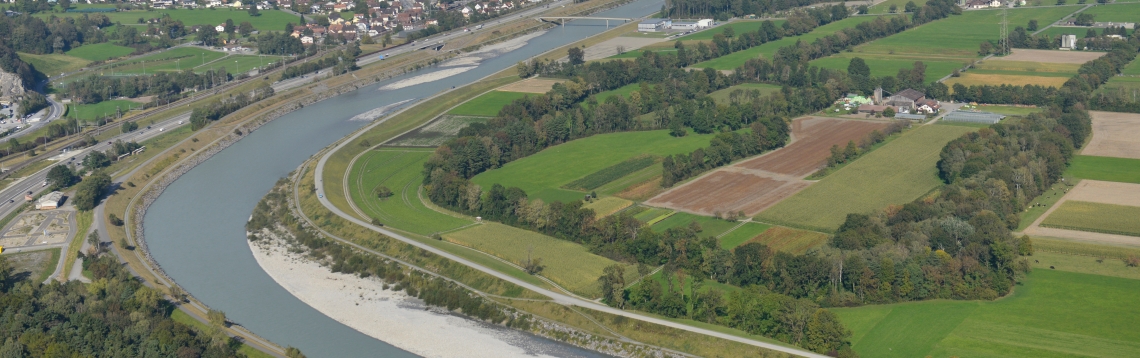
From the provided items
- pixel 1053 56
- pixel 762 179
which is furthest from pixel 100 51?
pixel 1053 56

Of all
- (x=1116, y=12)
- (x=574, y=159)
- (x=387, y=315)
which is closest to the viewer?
(x=387, y=315)

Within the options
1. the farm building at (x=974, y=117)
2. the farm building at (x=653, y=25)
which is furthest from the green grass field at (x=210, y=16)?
the farm building at (x=974, y=117)

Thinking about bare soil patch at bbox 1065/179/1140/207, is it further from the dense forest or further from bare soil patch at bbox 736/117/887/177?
the dense forest

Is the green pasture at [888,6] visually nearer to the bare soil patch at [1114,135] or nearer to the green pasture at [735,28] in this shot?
the green pasture at [735,28]

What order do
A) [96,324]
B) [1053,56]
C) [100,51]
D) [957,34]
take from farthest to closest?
1. [100,51]
2. [957,34]
3. [1053,56]
4. [96,324]

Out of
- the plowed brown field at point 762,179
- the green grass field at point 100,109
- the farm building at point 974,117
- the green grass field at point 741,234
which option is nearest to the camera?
the green grass field at point 741,234

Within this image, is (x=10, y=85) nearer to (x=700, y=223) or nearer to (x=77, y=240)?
(x=77, y=240)
